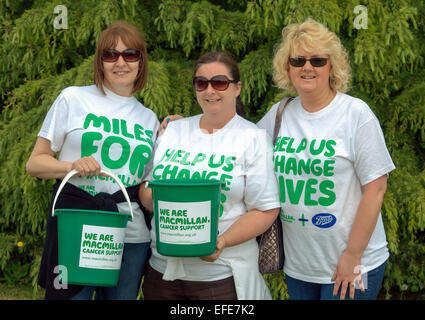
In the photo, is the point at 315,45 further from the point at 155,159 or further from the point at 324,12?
the point at 324,12

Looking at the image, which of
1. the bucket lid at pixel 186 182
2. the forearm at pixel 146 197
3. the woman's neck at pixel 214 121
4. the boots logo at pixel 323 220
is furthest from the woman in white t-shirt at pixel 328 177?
the forearm at pixel 146 197

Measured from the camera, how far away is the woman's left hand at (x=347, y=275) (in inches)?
91.1

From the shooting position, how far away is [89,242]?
7.32 feet

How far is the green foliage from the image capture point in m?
3.90

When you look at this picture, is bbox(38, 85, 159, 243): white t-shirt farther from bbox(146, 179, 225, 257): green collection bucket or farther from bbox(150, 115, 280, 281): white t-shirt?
bbox(146, 179, 225, 257): green collection bucket

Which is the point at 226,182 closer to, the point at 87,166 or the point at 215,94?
the point at 215,94

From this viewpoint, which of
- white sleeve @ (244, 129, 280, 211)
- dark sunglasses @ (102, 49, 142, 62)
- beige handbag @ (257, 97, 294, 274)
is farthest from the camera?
dark sunglasses @ (102, 49, 142, 62)

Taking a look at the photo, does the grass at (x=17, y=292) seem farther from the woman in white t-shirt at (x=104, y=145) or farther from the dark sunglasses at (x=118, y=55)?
the dark sunglasses at (x=118, y=55)

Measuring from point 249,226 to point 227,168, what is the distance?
0.95ft

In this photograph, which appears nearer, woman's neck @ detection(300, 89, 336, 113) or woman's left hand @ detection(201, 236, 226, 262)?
woman's left hand @ detection(201, 236, 226, 262)

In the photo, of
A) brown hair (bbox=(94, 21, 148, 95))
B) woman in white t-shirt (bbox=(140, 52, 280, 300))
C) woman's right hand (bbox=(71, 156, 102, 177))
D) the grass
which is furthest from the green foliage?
woman's right hand (bbox=(71, 156, 102, 177))

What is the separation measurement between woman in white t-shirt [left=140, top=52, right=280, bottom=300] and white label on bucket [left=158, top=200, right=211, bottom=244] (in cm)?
14

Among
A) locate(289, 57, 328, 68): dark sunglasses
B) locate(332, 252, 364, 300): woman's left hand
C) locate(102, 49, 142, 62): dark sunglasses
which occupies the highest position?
locate(289, 57, 328, 68): dark sunglasses

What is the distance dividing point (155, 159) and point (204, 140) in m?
0.27
